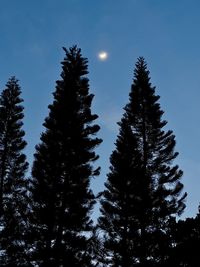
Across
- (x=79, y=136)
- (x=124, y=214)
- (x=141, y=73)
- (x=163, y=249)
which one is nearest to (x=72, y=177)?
(x=79, y=136)

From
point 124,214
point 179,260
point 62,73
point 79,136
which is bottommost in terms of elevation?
point 179,260

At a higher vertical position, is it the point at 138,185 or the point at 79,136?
the point at 79,136

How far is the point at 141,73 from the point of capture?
3562 centimetres

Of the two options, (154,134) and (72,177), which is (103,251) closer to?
(72,177)

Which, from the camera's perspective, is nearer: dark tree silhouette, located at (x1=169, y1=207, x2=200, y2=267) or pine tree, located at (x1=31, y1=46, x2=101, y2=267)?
dark tree silhouette, located at (x1=169, y1=207, x2=200, y2=267)

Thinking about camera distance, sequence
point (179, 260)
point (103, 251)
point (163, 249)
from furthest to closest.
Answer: point (103, 251)
point (163, 249)
point (179, 260)

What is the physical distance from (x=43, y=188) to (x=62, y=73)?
9.33 metres

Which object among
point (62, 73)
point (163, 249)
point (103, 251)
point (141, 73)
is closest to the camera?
point (163, 249)

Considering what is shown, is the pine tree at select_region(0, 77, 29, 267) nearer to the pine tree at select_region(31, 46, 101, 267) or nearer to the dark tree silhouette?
the pine tree at select_region(31, 46, 101, 267)

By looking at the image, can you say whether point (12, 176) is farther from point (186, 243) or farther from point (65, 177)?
point (186, 243)

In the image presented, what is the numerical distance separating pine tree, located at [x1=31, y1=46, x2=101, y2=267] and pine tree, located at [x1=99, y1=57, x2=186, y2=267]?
12.6 feet

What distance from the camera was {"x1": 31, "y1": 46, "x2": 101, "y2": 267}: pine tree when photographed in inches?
863

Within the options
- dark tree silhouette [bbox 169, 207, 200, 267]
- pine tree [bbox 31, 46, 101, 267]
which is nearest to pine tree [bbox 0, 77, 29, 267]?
pine tree [bbox 31, 46, 101, 267]

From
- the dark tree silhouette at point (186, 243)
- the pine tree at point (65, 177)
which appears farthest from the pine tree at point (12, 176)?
the dark tree silhouette at point (186, 243)
